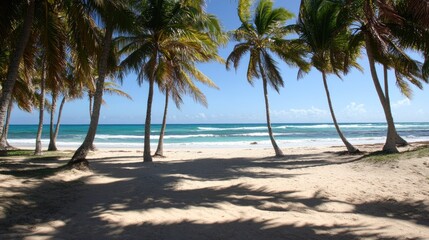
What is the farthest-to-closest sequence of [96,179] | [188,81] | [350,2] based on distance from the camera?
[188,81] → [350,2] → [96,179]

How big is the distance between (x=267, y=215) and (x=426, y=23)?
4363 mm

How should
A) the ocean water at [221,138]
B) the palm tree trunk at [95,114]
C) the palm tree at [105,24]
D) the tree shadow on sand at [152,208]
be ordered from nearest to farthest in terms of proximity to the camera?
1. the tree shadow on sand at [152,208]
2. the palm tree at [105,24]
3. the palm tree trunk at [95,114]
4. the ocean water at [221,138]

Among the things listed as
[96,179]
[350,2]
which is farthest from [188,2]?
[96,179]

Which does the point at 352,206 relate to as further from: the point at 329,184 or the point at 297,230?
the point at 297,230

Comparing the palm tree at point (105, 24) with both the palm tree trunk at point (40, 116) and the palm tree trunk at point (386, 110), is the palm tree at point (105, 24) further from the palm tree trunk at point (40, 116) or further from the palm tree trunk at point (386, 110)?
the palm tree trunk at point (386, 110)

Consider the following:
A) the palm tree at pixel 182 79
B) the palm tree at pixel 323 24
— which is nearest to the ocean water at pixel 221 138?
the palm tree at pixel 182 79

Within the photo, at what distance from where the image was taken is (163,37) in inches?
455

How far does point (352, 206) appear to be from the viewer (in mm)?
5750

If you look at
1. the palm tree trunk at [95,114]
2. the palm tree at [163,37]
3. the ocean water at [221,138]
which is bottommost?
the ocean water at [221,138]

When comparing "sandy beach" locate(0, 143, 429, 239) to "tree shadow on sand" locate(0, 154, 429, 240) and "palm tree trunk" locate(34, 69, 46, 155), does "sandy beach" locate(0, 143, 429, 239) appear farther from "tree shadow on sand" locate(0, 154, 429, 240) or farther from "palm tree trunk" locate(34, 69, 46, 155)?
"palm tree trunk" locate(34, 69, 46, 155)

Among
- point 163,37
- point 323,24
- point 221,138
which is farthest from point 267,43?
point 221,138

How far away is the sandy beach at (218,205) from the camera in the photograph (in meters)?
4.14

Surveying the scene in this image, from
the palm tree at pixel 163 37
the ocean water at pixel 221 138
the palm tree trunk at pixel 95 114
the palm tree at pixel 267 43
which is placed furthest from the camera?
the ocean water at pixel 221 138

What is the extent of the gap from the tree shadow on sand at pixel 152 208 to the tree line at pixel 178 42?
2.17 metres
